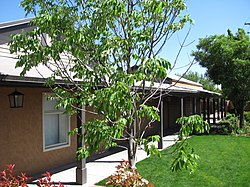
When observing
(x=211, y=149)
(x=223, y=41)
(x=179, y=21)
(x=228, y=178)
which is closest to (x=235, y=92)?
(x=223, y=41)

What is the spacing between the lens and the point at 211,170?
815 cm

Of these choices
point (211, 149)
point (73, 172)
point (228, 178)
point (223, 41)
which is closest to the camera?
point (228, 178)

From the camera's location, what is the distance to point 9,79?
492 cm

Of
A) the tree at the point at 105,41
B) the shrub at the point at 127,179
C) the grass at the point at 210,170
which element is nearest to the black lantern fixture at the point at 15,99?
A: the tree at the point at 105,41

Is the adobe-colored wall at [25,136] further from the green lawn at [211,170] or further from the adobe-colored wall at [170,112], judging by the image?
the adobe-colored wall at [170,112]

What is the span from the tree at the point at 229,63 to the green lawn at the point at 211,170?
17.5 feet

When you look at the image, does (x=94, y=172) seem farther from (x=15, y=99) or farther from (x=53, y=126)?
(x=15, y=99)

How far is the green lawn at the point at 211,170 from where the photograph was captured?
698 centimetres

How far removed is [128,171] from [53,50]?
7.33ft

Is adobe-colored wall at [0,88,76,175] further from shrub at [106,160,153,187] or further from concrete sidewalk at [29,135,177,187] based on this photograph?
shrub at [106,160,153,187]

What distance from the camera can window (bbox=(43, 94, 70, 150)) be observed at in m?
8.45

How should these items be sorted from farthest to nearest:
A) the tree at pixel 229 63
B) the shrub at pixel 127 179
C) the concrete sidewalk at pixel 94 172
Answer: the tree at pixel 229 63 < the concrete sidewalk at pixel 94 172 < the shrub at pixel 127 179

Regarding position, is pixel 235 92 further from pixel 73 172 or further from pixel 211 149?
pixel 73 172

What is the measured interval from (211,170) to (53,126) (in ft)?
17.7
